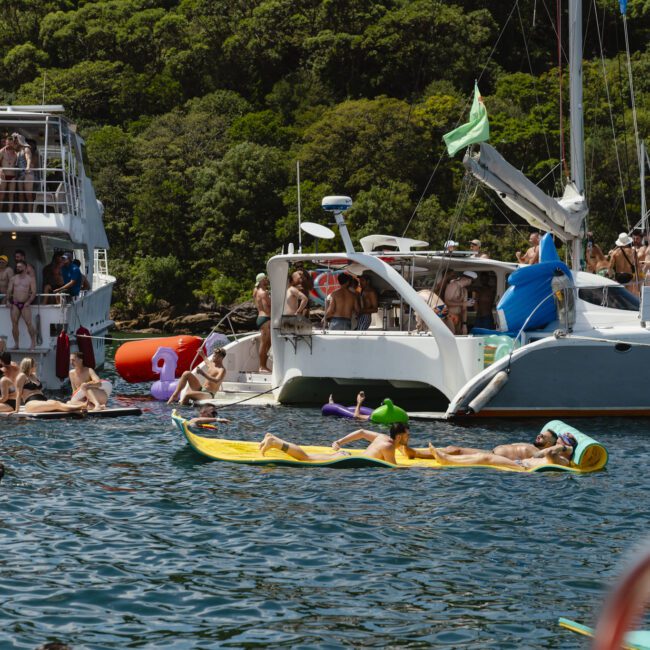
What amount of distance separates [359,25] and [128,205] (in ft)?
65.5

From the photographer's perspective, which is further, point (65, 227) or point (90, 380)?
point (65, 227)

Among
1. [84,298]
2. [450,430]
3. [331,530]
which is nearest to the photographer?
[331,530]

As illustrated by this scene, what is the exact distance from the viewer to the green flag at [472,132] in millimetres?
19516

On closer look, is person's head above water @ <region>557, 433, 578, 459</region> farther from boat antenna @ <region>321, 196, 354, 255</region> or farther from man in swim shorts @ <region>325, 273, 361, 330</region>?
man in swim shorts @ <region>325, 273, 361, 330</region>

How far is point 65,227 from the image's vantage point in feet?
75.3

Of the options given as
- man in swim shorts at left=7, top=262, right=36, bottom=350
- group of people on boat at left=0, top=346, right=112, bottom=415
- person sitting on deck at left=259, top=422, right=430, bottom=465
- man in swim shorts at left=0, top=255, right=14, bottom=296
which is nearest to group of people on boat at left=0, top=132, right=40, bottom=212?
man in swim shorts at left=0, top=255, right=14, bottom=296

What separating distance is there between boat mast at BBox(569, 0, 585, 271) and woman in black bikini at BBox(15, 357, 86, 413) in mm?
10062

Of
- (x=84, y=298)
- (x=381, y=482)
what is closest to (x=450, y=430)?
(x=381, y=482)

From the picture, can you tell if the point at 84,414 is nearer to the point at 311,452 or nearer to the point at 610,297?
the point at 311,452

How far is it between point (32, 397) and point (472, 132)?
8.96 m

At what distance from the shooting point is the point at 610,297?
19.8 metres

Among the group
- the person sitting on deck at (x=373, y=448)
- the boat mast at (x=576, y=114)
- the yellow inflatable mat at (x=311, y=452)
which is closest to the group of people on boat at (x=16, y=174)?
the yellow inflatable mat at (x=311, y=452)

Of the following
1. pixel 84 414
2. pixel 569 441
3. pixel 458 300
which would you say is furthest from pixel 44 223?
pixel 569 441

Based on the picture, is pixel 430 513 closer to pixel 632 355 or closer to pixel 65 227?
pixel 632 355
